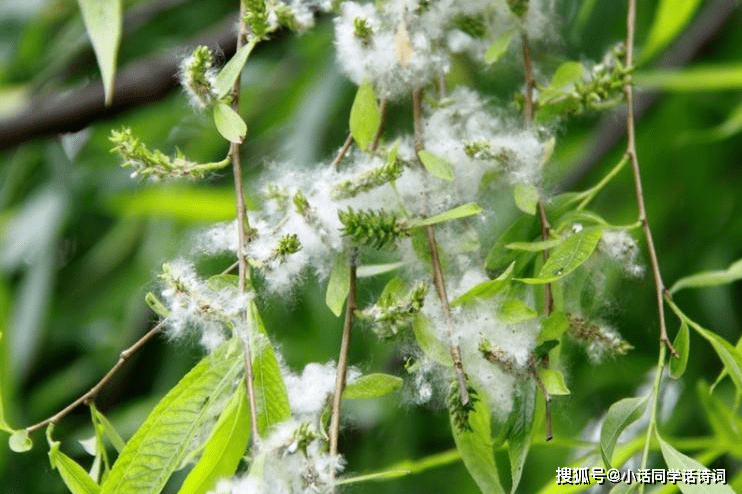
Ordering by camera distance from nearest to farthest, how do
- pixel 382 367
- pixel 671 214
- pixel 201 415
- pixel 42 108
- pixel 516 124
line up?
pixel 201 415 < pixel 516 124 < pixel 42 108 < pixel 382 367 < pixel 671 214

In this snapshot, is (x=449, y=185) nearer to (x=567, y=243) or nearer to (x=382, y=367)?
(x=567, y=243)

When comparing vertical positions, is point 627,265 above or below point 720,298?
above

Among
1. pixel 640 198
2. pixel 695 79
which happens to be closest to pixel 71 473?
pixel 640 198

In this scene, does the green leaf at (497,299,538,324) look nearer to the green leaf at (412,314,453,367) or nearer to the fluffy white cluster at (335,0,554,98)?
the green leaf at (412,314,453,367)

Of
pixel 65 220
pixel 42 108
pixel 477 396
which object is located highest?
pixel 477 396

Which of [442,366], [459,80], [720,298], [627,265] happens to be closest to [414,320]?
[442,366]

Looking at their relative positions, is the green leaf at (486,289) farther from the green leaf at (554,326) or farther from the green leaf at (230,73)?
the green leaf at (230,73)

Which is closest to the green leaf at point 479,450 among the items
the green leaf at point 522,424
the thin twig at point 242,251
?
the green leaf at point 522,424

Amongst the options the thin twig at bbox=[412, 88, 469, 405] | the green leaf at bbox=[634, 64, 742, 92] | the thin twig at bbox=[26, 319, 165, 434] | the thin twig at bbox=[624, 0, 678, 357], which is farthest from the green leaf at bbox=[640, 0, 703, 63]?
the thin twig at bbox=[26, 319, 165, 434]
